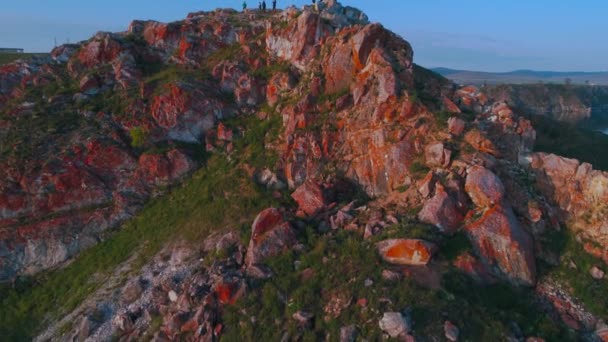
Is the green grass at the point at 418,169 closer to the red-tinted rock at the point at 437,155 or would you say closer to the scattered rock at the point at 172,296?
the red-tinted rock at the point at 437,155

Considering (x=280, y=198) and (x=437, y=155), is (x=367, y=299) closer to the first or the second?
(x=437, y=155)

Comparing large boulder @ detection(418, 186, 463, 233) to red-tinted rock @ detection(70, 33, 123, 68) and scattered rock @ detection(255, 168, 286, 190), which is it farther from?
red-tinted rock @ detection(70, 33, 123, 68)

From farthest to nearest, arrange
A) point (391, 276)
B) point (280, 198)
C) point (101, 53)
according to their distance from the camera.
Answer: point (101, 53)
point (280, 198)
point (391, 276)

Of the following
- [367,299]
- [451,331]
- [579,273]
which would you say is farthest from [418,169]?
[451,331]

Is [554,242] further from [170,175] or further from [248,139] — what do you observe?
[170,175]

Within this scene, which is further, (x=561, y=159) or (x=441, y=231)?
(x=561, y=159)

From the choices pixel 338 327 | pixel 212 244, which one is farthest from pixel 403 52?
pixel 338 327
